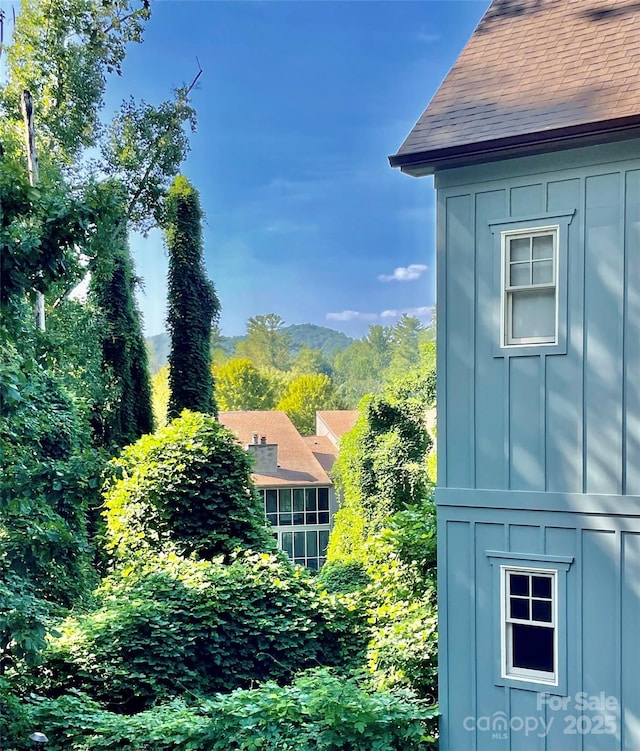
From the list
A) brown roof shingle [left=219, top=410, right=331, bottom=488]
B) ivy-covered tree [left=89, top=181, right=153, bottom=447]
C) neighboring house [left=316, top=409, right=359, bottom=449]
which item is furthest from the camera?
neighboring house [left=316, top=409, right=359, bottom=449]

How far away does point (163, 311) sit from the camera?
18.4m

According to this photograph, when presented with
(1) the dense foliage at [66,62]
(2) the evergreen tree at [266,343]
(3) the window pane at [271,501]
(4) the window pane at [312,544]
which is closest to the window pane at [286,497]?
(3) the window pane at [271,501]

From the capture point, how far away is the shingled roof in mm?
5363

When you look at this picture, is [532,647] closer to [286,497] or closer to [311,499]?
[286,497]

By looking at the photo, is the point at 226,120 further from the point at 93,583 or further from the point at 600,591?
the point at 600,591

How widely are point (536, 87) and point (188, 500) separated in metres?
6.29

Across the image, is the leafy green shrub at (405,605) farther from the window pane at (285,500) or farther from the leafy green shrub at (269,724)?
the window pane at (285,500)

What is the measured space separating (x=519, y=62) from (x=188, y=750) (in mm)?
6420

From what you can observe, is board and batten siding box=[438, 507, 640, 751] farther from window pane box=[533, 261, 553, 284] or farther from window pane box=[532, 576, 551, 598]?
window pane box=[533, 261, 553, 284]

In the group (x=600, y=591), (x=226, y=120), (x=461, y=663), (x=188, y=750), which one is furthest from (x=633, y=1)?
(x=226, y=120)

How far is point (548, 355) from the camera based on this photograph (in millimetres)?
5504

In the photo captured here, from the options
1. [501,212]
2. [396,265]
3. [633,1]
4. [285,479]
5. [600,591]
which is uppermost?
[396,265]

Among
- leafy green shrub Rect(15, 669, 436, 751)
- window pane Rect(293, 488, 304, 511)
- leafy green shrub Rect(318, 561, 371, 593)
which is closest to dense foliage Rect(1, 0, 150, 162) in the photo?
leafy green shrub Rect(318, 561, 371, 593)

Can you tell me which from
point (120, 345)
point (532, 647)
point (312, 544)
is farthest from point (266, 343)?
point (532, 647)
